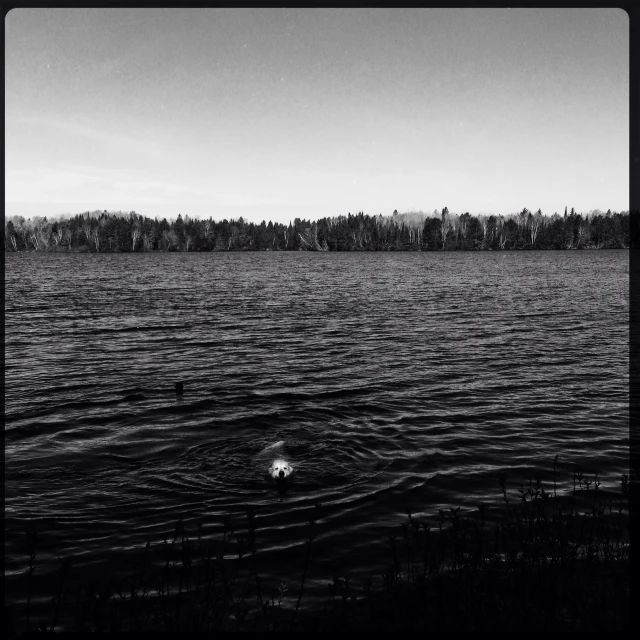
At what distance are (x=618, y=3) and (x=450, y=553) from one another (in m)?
8.95

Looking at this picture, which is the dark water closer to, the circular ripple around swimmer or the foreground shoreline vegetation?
the circular ripple around swimmer

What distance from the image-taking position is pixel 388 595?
8.41 meters

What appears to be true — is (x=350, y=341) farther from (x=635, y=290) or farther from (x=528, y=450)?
(x=635, y=290)

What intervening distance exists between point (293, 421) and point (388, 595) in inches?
412

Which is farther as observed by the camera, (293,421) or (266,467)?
(293,421)

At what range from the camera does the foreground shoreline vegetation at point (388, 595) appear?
689 centimetres

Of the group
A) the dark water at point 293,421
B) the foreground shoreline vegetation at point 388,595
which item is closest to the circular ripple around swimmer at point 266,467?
the dark water at point 293,421

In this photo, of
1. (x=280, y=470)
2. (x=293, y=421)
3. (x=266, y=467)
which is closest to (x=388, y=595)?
(x=280, y=470)

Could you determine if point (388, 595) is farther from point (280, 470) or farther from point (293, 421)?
point (293, 421)

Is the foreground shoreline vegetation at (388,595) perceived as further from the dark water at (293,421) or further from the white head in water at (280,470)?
the white head in water at (280,470)

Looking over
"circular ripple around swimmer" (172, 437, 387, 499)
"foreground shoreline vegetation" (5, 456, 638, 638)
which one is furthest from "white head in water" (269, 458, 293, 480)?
"foreground shoreline vegetation" (5, 456, 638, 638)

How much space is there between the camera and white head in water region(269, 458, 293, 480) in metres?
13.8

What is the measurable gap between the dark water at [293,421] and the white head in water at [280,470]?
25 centimetres

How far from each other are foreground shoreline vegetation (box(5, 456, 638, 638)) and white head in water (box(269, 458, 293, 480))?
252cm
